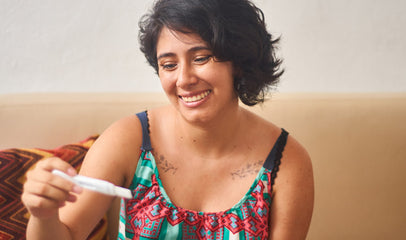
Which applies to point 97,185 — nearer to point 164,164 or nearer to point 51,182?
point 51,182

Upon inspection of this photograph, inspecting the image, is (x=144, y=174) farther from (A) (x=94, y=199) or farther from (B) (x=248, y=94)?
(B) (x=248, y=94)

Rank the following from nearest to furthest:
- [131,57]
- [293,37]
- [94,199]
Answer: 1. [94,199]
2. [131,57]
3. [293,37]

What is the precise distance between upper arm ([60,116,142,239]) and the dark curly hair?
8.3 inches

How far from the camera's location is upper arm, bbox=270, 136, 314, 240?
45.0 inches

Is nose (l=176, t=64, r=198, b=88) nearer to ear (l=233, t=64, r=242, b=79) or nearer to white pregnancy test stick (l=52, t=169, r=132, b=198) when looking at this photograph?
ear (l=233, t=64, r=242, b=79)

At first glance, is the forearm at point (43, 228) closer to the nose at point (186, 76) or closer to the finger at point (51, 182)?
the finger at point (51, 182)

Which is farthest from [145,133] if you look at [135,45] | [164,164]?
[135,45]

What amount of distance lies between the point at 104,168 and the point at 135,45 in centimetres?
66

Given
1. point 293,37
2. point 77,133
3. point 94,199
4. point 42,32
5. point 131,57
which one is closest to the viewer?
point 94,199

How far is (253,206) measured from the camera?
44.1 inches

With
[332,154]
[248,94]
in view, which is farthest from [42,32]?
[332,154]

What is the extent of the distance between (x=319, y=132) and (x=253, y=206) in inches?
19.0

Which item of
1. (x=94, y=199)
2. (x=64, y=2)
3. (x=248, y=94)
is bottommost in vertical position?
(x=94, y=199)

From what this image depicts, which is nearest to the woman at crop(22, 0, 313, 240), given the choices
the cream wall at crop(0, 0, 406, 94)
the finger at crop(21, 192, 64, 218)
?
the finger at crop(21, 192, 64, 218)
